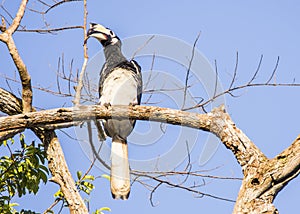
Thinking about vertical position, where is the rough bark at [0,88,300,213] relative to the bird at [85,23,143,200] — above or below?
below

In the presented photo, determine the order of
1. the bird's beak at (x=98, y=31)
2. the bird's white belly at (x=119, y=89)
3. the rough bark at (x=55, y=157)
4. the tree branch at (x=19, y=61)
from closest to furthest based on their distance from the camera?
the rough bark at (x=55, y=157), the tree branch at (x=19, y=61), the bird's white belly at (x=119, y=89), the bird's beak at (x=98, y=31)

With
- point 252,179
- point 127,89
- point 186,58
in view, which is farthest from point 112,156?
Answer: point 252,179

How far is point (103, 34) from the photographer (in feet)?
14.4

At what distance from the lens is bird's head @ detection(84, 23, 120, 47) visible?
169 inches

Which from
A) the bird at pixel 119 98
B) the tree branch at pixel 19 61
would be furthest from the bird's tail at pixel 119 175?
the tree branch at pixel 19 61

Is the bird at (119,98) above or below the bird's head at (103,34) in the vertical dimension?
below

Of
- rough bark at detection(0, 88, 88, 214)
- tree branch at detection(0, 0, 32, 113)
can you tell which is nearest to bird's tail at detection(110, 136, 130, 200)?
rough bark at detection(0, 88, 88, 214)

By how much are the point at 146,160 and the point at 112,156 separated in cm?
23

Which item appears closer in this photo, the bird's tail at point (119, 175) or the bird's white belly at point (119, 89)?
the bird's tail at point (119, 175)

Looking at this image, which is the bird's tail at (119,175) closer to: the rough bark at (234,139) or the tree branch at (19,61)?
the rough bark at (234,139)

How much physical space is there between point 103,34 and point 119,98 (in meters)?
0.78

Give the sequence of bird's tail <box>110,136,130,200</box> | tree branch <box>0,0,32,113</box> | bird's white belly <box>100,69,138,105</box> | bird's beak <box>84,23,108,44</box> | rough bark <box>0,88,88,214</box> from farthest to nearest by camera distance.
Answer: bird's beak <box>84,23,108,44</box>, bird's white belly <box>100,69,138,105</box>, bird's tail <box>110,136,130,200</box>, tree branch <box>0,0,32,113</box>, rough bark <box>0,88,88,214</box>

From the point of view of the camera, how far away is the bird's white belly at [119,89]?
3.82 meters

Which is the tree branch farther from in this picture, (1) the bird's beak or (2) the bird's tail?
(1) the bird's beak
